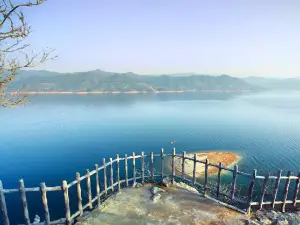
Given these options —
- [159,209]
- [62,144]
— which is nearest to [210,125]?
[62,144]

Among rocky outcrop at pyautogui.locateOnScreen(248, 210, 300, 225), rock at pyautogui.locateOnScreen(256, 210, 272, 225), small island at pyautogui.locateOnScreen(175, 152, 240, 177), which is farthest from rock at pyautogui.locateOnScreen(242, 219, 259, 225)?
small island at pyautogui.locateOnScreen(175, 152, 240, 177)

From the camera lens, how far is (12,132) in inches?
1900

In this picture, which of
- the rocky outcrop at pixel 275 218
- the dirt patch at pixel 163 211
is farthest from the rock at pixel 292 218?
the dirt patch at pixel 163 211

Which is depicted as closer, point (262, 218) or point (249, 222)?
point (249, 222)

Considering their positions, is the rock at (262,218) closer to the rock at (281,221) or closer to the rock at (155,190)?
the rock at (281,221)

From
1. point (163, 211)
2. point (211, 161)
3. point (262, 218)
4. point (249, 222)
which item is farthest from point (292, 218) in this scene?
point (211, 161)

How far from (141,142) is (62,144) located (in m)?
14.9

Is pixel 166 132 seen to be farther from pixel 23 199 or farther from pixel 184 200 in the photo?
pixel 23 199

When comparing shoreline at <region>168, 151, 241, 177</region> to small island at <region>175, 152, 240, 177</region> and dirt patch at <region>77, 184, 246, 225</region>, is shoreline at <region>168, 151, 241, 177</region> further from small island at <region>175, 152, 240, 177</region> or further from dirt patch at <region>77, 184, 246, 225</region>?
dirt patch at <region>77, 184, 246, 225</region>

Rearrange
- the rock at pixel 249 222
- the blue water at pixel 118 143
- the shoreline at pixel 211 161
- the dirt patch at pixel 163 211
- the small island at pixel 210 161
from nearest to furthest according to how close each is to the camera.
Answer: the rock at pixel 249 222
the dirt patch at pixel 163 211
the shoreline at pixel 211 161
the small island at pixel 210 161
the blue water at pixel 118 143

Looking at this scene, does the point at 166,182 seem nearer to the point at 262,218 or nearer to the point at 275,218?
the point at 262,218

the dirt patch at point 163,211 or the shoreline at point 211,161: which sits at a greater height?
the dirt patch at point 163,211

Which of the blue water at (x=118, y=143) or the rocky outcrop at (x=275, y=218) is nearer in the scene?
the rocky outcrop at (x=275, y=218)

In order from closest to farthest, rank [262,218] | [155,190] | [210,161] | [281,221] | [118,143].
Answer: [281,221] < [262,218] < [155,190] < [210,161] < [118,143]
